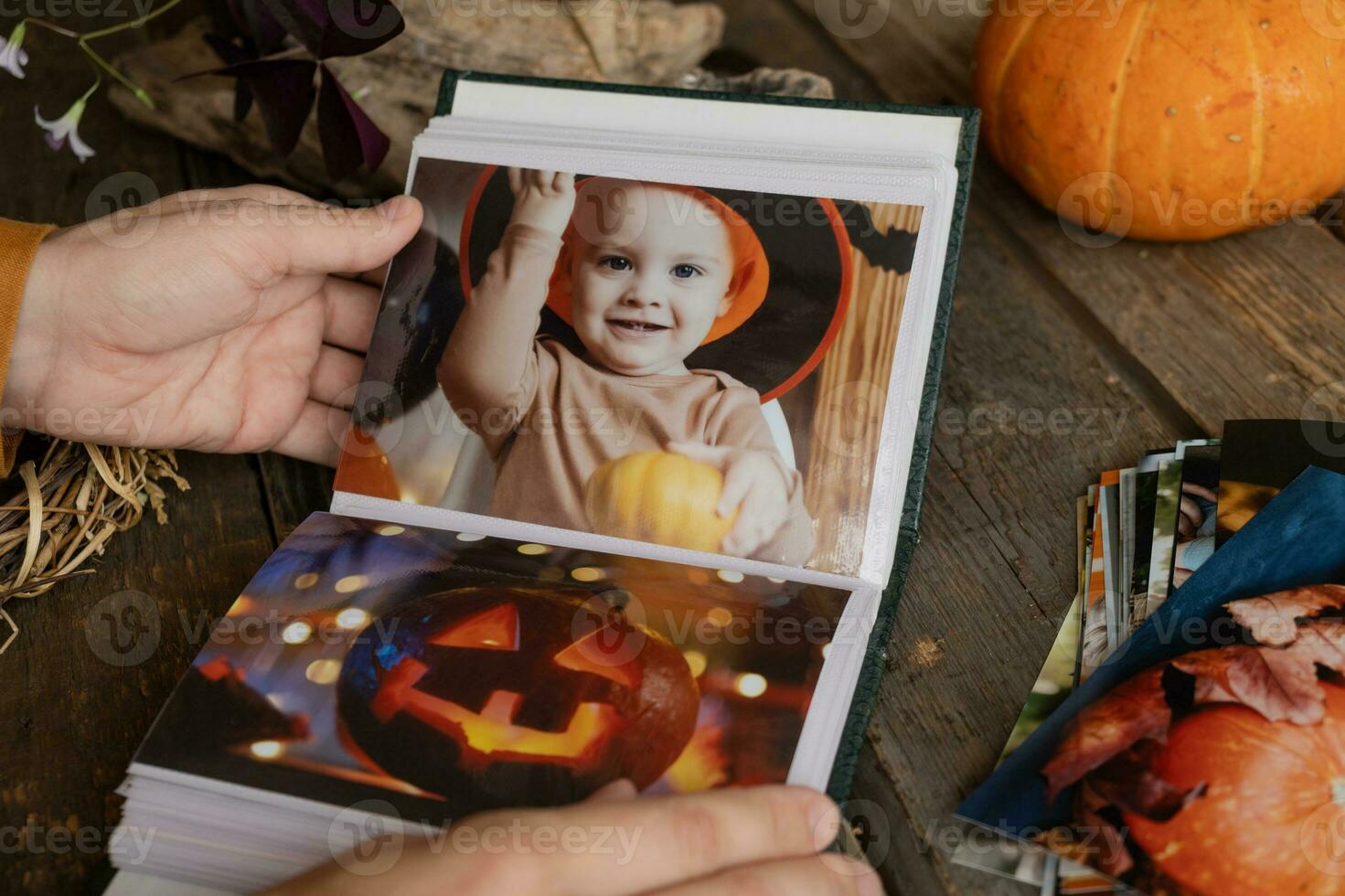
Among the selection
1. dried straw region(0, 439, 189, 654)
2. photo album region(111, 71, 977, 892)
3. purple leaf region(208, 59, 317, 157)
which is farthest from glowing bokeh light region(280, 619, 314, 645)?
purple leaf region(208, 59, 317, 157)

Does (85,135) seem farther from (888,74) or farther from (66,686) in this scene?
(888,74)

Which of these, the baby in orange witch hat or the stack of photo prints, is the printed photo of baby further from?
the stack of photo prints

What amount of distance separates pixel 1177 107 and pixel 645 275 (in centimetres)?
41

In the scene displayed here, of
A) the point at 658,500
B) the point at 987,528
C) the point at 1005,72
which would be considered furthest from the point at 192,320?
the point at 1005,72

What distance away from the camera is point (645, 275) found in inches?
24.7

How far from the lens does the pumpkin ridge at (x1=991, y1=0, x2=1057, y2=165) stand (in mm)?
776

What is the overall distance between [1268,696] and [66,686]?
24.8 inches

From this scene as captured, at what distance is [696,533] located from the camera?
22.5 inches

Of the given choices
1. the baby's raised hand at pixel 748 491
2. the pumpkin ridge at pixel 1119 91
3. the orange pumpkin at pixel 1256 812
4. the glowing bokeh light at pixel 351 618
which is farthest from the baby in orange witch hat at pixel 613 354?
the pumpkin ridge at pixel 1119 91

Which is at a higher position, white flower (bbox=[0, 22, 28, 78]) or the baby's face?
white flower (bbox=[0, 22, 28, 78])

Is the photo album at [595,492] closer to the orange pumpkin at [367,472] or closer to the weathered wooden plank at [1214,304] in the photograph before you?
the orange pumpkin at [367,472]

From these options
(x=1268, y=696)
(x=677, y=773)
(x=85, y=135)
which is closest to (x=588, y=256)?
(x=677, y=773)

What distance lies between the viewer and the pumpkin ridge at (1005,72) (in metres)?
0.78

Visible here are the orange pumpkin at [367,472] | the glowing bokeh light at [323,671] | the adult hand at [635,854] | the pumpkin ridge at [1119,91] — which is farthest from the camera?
the pumpkin ridge at [1119,91]
